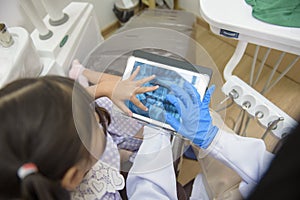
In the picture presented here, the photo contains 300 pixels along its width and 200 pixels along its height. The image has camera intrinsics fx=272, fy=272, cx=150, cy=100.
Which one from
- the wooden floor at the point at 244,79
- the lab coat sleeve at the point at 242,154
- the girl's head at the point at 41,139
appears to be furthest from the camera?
the wooden floor at the point at 244,79

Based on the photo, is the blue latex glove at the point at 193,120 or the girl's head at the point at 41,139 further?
the blue latex glove at the point at 193,120

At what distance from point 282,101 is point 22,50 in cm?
127

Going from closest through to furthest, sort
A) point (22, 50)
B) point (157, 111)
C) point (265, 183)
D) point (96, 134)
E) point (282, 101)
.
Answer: point (265, 183)
point (96, 134)
point (157, 111)
point (22, 50)
point (282, 101)

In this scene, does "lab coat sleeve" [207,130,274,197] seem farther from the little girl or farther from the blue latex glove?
the little girl

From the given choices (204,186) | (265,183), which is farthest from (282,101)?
(265,183)

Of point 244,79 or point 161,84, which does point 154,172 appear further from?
point 244,79

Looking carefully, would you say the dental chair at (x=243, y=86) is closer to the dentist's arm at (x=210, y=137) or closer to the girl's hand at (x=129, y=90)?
the dentist's arm at (x=210, y=137)

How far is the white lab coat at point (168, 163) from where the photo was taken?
0.66 meters

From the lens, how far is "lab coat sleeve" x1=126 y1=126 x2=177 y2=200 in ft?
2.22

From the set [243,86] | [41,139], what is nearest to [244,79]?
[243,86]

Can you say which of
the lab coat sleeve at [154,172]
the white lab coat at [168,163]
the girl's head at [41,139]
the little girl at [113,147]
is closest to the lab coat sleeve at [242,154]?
the white lab coat at [168,163]

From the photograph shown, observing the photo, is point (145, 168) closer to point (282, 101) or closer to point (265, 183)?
point (265, 183)

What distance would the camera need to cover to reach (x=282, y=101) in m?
1.45

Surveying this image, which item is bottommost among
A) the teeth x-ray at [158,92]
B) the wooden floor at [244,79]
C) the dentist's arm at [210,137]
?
the wooden floor at [244,79]
